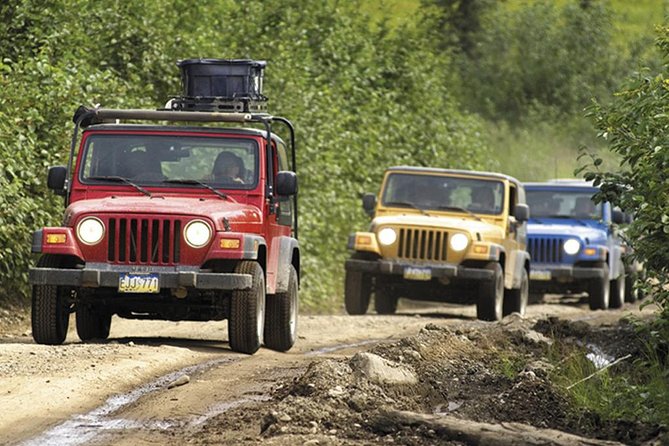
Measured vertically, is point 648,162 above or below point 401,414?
above

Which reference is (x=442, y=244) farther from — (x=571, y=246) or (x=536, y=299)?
(x=536, y=299)

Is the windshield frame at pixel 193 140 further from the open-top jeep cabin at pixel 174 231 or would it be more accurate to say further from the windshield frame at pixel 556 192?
the windshield frame at pixel 556 192

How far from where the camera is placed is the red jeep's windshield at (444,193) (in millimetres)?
20578

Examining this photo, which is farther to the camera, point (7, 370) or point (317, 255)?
point (317, 255)

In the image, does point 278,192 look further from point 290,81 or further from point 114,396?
point 290,81

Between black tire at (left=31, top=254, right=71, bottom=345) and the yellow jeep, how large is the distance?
7116mm

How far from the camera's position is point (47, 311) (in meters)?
12.9

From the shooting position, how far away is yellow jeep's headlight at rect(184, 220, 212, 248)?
12.7m

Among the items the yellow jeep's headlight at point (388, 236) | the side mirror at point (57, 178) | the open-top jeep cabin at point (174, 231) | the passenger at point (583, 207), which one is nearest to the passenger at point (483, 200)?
the yellow jeep's headlight at point (388, 236)

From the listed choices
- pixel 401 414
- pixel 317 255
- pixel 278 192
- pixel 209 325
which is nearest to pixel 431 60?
pixel 317 255

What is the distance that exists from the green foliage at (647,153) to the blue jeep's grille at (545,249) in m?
10.9

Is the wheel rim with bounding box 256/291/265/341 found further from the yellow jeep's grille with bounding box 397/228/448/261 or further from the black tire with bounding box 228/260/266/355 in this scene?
the yellow jeep's grille with bounding box 397/228/448/261

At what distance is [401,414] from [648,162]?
13.3 feet

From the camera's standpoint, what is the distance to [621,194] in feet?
42.9
